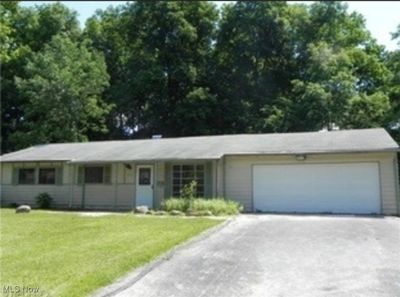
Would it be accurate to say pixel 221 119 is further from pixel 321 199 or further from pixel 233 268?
pixel 233 268

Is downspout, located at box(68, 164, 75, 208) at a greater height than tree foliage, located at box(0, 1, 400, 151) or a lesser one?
lesser

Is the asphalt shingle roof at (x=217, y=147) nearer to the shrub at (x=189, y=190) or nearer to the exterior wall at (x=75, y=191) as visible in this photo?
the exterior wall at (x=75, y=191)

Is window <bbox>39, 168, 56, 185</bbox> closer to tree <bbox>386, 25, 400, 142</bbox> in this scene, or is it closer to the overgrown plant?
the overgrown plant

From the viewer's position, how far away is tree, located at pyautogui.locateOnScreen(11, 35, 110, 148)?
102ft

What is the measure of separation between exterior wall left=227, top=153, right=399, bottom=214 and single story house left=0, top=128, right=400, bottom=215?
0.11 feet

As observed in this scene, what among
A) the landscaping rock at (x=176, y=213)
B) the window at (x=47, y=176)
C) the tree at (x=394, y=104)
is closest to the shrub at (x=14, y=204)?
the window at (x=47, y=176)

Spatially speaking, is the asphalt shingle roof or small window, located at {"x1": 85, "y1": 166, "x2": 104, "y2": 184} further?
small window, located at {"x1": 85, "y1": 166, "x2": 104, "y2": 184}

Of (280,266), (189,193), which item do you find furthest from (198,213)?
(280,266)

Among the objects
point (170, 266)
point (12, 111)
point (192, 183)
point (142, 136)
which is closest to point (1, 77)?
point (12, 111)

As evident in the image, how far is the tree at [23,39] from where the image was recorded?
116 ft

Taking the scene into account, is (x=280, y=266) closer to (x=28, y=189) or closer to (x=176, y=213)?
(x=176, y=213)

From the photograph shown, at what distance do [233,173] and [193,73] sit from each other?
18.0 m

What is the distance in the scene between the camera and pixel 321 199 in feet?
57.8

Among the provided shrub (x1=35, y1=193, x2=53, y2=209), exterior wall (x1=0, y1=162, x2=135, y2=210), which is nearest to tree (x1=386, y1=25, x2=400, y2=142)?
exterior wall (x1=0, y1=162, x2=135, y2=210)
